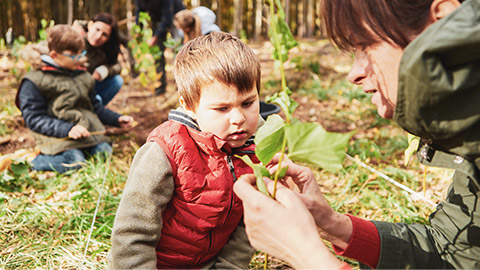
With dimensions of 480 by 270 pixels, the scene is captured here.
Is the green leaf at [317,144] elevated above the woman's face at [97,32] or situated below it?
above

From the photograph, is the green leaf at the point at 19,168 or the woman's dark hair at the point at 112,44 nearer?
the green leaf at the point at 19,168

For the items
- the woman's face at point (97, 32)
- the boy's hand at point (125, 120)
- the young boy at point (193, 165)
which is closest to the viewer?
the young boy at point (193, 165)

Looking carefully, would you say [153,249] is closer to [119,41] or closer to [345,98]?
[119,41]

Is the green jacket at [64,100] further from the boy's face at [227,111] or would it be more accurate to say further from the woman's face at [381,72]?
the woman's face at [381,72]

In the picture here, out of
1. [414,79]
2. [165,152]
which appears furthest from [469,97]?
[165,152]

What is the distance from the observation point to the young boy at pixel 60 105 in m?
3.04

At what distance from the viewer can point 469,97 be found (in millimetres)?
892

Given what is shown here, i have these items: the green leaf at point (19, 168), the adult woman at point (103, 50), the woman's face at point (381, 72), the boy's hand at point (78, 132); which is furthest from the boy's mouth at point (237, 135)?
the adult woman at point (103, 50)

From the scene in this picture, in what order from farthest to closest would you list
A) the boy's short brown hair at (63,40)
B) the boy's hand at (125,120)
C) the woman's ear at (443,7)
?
the boy's hand at (125,120) < the boy's short brown hair at (63,40) < the woman's ear at (443,7)

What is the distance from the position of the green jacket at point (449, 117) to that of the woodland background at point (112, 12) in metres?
4.14

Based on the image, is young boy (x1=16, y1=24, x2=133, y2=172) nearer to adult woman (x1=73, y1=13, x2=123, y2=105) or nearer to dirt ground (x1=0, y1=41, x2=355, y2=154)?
dirt ground (x1=0, y1=41, x2=355, y2=154)

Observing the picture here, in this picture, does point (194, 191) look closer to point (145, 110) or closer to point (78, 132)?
point (78, 132)

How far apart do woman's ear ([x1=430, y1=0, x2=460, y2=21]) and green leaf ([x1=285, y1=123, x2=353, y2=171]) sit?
0.43 metres

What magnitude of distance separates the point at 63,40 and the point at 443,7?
289 cm
